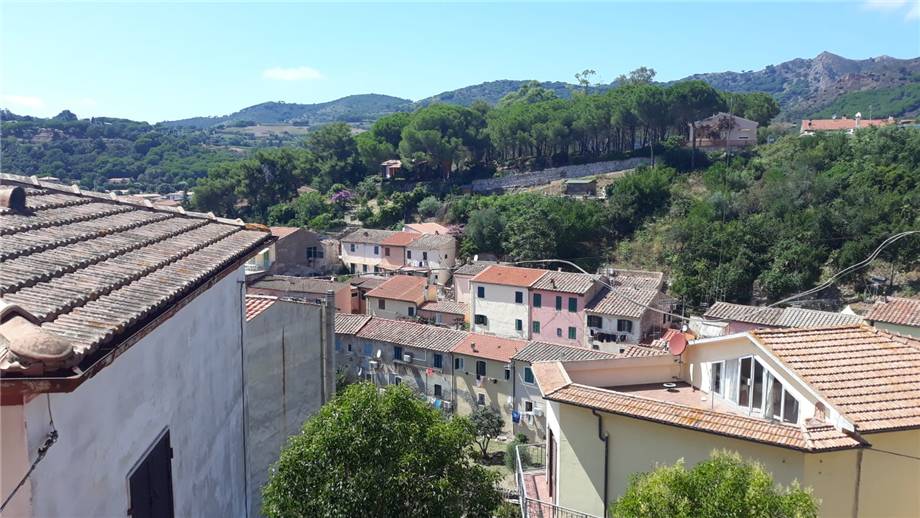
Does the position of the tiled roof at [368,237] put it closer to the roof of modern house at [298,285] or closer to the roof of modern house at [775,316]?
the roof of modern house at [298,285]

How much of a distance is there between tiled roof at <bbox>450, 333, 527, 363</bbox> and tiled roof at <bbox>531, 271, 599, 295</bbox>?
604cm

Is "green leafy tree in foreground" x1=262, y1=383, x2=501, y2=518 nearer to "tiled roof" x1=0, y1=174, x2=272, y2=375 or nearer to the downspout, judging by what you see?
the downspout

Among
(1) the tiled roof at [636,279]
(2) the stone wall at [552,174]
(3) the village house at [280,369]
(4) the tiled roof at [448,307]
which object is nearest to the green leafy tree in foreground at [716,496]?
(3) the village house at [280,369]

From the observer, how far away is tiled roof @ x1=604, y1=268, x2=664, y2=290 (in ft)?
121

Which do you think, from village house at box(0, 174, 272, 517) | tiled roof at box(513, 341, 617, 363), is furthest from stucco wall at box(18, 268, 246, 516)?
tiled roof at box(513, 341, 617, 363)

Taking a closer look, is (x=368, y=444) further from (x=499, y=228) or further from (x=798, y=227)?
(x=499, y=228)

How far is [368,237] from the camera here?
51094 mm

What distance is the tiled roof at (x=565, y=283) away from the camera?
34.1 metres

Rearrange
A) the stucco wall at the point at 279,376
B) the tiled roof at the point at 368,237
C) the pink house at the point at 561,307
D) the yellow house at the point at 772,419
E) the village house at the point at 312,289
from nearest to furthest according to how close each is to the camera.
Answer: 1. the yellow house at the point at 772,419
2. the stucco wall at the point at 279,376
3. the pink house at the point at 561,307
4. the village house at the point at 312,289
5. the tiled roof at the point at 368,237

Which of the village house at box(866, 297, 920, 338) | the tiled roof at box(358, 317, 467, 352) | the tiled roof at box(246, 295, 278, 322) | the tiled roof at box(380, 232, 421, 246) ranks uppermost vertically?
the tiled roof at box(246, 295, 278, 322)

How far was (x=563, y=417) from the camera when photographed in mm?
8125

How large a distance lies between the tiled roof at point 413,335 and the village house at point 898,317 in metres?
16.1

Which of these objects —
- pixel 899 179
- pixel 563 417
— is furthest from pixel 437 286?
pixel 563 417

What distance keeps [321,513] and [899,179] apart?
147 feet
